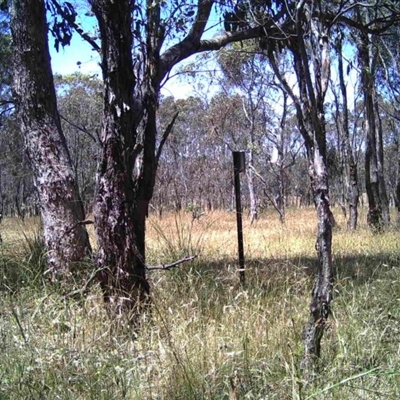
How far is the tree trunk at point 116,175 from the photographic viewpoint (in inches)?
150

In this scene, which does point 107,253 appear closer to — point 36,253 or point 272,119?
point 36,253

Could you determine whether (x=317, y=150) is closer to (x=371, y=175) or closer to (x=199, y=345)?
(x=199, y=345)

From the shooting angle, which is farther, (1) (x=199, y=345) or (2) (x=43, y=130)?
(2) (x=43, y=130)

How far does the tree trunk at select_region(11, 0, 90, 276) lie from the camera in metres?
5.01

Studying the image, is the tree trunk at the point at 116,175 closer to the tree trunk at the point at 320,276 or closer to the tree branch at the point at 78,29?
the tree branch at the point at 78,29

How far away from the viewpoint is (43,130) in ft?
17.0

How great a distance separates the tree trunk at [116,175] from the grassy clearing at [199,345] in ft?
0.80

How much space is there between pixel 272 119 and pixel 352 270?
20.2 m

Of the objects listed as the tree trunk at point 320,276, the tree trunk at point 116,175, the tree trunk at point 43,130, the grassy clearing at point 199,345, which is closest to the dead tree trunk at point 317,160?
the tree trunk at point 320,276

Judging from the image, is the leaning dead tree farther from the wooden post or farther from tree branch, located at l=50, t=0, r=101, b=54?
the wooden post

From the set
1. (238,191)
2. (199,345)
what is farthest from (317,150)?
(238,191)

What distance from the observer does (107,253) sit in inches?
150

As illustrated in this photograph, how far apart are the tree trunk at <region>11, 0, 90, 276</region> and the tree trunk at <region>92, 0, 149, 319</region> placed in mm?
1241

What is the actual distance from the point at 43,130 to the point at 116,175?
Answer: 174cm
